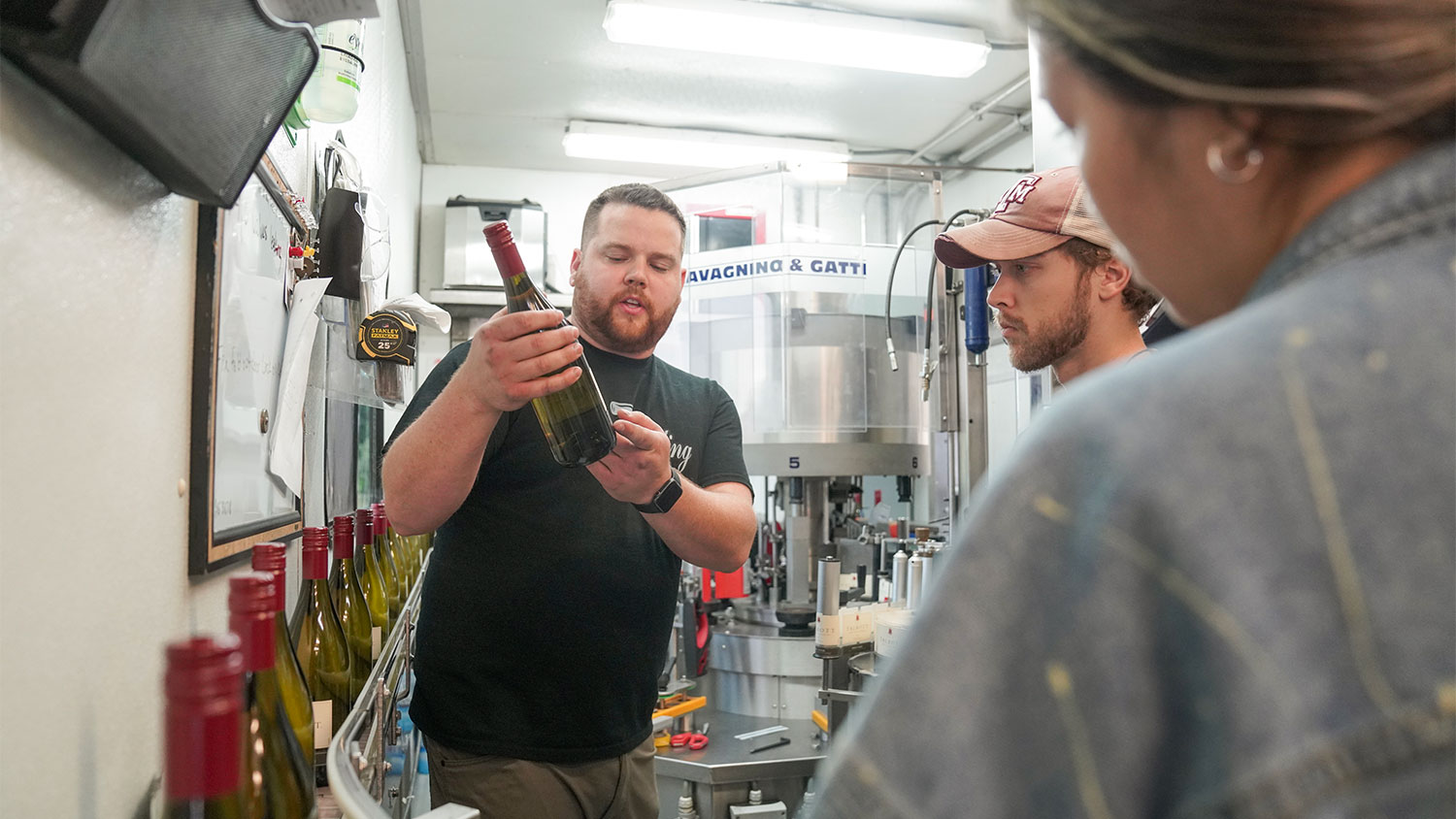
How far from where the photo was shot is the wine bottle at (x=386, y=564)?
1810mm

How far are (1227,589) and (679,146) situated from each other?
4.75 m

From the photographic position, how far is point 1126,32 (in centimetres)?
38

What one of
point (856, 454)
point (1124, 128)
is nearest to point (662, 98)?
point (856, 454)

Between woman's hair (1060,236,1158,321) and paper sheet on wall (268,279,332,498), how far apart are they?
1.25m

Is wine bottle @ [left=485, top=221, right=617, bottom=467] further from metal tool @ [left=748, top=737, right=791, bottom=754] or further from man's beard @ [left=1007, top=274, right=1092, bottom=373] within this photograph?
metal tool @ [left=748, top=737, right=791, bottom=754]

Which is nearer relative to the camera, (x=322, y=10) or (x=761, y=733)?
(x=322, y=10)

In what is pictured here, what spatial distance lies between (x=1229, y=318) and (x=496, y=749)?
1291 mm

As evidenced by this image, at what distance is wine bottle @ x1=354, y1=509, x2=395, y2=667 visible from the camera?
5.43ft

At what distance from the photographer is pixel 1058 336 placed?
1.56 metres

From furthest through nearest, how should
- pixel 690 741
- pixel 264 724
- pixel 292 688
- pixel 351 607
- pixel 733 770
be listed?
1. pixel 690 741
2. pixel 733 770
3. pixel 351 607
4. pixel 292 688
5. pixel 264 724

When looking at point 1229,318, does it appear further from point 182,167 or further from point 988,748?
point 182,167

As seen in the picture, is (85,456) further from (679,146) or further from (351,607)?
(679,146)

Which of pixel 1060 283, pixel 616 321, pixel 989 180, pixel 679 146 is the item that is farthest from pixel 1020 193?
pixel 989 180

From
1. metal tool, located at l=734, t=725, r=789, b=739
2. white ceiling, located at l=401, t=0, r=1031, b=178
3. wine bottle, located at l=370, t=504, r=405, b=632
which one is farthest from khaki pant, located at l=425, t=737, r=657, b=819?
white ceiling, located at l=401, t=0, r=1031, b=178
